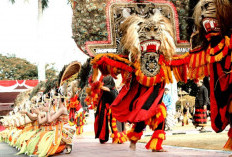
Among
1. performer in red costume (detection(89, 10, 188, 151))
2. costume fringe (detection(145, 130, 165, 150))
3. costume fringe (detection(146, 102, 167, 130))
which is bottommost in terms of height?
costume fringe (detection(145, 130, 165, 150))

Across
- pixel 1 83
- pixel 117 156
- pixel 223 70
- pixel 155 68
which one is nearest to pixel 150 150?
pixel 117 156

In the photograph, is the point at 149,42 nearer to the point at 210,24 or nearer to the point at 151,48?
the point at 151,48

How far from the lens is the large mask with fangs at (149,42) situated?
6062 mm

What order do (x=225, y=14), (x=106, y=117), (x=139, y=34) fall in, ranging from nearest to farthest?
1. (x=225, y=14)
2. (x=139, y=34)
3. (x=106, y=117)

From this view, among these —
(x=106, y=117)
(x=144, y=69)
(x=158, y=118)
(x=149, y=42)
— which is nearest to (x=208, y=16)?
(x=149, y=42)

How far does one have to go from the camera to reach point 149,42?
610 centimetres

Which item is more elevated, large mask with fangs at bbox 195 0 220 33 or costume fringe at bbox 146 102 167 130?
large mask with fangs at bbox 195 0 220 33

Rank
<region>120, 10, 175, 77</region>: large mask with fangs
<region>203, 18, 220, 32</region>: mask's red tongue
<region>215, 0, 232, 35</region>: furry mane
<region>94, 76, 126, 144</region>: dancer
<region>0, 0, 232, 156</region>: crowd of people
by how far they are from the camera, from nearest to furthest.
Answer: <region>215, 0, 232, 35</region>: furry mane < <region>203, 18, 220, 32</region>: mask's red tongue < <region>0, 0, 232, 156</region>: crowd of people < <region>120, 10, 175, 77</region>: large mask with fangs < <region>94, 76, 126, 144</region>: dancer

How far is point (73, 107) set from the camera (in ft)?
43.4

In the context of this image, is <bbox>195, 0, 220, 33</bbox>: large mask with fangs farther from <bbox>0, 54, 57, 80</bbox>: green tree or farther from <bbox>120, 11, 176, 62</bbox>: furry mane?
<bbox>0, 54, 57, 80</bbox>: green tree

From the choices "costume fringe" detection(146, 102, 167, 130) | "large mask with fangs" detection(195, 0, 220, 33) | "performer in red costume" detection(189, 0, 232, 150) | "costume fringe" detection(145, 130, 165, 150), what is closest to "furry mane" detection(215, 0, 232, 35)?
"performer in red costume" detection(189, 0, 232, 150)

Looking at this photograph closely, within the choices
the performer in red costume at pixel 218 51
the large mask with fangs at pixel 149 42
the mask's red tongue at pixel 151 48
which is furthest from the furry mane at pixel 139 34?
the performer in red costume at pixel 218 51

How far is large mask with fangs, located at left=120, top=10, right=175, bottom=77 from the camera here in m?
6.06

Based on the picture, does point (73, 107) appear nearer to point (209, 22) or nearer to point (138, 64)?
point (138, 64)
